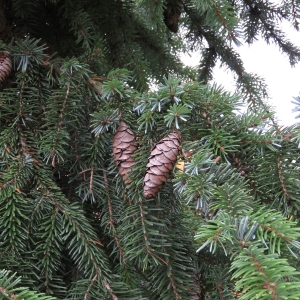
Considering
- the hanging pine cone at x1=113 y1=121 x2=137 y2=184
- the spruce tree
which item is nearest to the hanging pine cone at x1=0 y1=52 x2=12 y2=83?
the spruce tree

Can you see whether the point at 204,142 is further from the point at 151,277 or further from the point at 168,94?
the point at 151,277

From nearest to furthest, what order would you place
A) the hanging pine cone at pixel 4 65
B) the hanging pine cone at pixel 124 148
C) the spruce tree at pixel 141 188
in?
the spruce tree at pixel 141 188 < the hanging pine cone at pixel 124 148 < the hanging pine cone at pixel 4 65

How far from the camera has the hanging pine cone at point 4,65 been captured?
1.79 feet

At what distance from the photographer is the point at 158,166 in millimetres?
378

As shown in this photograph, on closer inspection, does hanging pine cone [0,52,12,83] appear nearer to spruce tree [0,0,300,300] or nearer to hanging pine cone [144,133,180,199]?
spruce tree [0,0,300,300]

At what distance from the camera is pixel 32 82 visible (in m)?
0.57

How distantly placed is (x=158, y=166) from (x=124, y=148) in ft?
0.26

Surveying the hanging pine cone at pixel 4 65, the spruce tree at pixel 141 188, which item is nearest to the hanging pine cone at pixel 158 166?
the spruce tree at pixel 141 188

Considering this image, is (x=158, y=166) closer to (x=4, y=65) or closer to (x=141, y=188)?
(x=141, y=188)

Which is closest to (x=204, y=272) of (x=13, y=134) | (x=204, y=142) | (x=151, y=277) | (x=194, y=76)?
(x=151, y=277)

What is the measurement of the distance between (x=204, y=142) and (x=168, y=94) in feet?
0.24

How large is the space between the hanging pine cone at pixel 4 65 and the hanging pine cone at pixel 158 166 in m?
0.31

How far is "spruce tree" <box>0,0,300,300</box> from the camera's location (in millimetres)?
328

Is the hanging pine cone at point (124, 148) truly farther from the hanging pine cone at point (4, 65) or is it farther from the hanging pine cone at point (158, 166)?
the hanging pine cone at point (4, 65)
